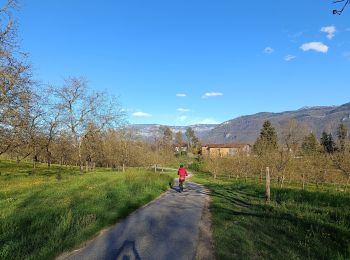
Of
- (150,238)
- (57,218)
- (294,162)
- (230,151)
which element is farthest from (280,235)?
(230,151)

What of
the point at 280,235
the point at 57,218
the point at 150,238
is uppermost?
the point at 57,218

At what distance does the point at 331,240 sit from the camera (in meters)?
8.24

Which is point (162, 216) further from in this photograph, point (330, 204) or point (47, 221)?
point (330, 204)

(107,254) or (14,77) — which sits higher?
(14,77)

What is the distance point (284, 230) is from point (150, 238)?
12.6ft

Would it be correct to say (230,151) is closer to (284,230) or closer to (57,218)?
(284,230)

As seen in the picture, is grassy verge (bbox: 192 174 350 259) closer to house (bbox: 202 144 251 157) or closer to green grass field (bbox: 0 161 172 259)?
green grass field (bbox: 0 161 172 259)

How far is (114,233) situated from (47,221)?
213 cm

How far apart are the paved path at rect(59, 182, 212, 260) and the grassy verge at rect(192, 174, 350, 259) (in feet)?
2.41

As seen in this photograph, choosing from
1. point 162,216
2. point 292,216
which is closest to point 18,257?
point 162,216

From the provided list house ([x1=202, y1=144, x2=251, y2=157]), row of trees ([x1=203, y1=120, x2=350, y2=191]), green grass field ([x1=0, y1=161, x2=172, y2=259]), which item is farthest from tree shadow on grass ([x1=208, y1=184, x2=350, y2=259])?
house ([x1=202, y1=144, x2=251, y2=157])

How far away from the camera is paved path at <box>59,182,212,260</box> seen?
23.4 feet

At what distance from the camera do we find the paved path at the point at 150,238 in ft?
23.4

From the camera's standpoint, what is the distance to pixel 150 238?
8.52 m
